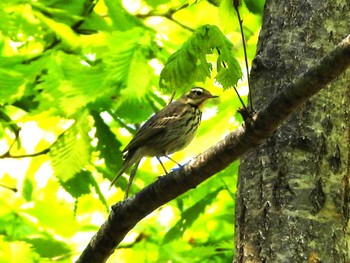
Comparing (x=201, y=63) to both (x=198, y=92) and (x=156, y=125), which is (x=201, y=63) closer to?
(x=156, y=125)

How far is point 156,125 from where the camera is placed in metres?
6.50

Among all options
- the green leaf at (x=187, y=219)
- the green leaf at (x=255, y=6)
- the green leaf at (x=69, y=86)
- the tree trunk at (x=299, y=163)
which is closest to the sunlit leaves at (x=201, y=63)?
the tree trunk at (x=299, y=163)

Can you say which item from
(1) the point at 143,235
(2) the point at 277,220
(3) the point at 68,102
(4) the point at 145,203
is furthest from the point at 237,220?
(1) the point at 143,235

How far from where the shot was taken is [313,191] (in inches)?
168

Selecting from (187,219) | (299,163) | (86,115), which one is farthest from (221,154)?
(187,219)

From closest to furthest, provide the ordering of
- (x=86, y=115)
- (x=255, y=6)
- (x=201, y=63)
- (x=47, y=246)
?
(x=201, y=63)
(x=255, y=6)
(x=86, y=115)
(x=47, y=246)

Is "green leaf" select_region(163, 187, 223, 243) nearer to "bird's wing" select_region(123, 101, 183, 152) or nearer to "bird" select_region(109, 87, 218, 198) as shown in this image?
"bird" select_region(109, 87, 218, 198)

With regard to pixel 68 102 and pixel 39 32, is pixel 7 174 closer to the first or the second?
pixel 39 32

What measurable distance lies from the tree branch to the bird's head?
2.53m

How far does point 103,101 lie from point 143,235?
7.58 feet

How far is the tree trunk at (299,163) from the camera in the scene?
4207 mm

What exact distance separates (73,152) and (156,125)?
3.05 feet

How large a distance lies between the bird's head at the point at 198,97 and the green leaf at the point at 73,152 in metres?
1.17

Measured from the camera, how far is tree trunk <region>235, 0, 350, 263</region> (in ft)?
13.8
